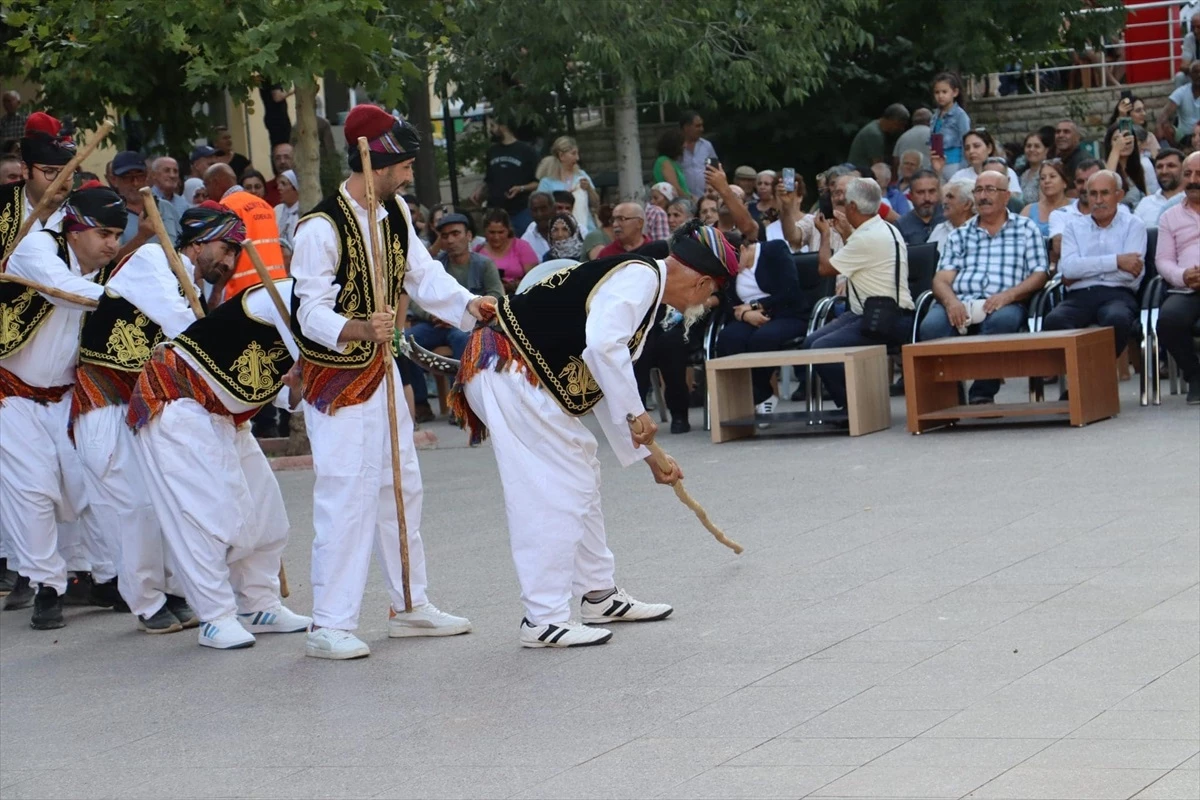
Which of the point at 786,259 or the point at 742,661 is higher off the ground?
the point at 786,259

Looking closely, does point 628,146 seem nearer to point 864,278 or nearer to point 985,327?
point 864,278

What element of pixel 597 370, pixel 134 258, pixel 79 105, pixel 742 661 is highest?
pixel 79 105

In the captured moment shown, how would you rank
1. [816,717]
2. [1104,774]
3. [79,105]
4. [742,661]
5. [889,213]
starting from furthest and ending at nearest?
1. [79,105]
2. [889,213]
3. [742,661]
4. [816,717]
5. [1104,774]

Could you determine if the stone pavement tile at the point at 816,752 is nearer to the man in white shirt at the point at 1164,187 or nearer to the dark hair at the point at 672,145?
the man in white shirt at the point at 1164,187

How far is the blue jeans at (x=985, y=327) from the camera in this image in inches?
478

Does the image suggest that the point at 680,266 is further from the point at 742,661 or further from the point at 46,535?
the point at 46,535

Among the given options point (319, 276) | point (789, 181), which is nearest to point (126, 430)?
point (319, 276)

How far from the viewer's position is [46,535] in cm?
816

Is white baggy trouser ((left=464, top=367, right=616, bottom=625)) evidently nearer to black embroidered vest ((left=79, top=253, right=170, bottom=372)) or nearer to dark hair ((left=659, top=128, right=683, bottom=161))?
black embroidered vest ((left=79, top=253, right=170, bottom=372))

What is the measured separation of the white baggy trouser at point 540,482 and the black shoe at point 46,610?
243 cm

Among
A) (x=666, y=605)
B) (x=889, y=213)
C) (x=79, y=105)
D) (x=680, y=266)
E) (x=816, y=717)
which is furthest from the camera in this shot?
(x=79, y=105)

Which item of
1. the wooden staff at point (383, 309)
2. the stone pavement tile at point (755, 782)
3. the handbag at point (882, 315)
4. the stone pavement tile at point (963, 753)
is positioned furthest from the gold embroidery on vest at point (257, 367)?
the handbag at point (882, 315)

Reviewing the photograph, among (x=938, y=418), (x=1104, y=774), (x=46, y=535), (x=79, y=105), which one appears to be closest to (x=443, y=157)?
(x=79, y=105)

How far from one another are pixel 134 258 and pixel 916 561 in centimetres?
342
